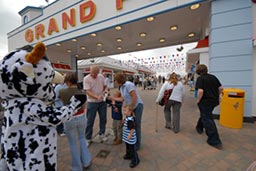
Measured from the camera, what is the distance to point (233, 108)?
11.9ft

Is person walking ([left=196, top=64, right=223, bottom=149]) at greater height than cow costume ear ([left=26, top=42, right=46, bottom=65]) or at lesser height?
lesser

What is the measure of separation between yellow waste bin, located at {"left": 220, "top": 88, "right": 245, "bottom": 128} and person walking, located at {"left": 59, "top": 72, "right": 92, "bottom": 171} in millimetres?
3726

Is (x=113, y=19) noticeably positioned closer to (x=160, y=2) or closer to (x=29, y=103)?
(x=160, y=2)

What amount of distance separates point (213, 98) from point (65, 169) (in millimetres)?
3022

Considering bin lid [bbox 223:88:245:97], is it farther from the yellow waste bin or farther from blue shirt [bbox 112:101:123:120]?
blue shirt [bbox 112:101:123:120]

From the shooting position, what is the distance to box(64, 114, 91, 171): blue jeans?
1906 millimetres

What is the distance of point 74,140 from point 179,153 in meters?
1.90

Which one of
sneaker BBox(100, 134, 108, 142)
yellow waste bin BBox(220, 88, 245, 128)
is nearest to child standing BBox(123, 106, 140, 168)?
sneaker BBox(100, 134, 108, 142)

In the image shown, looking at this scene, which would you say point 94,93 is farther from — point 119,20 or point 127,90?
point 119,20

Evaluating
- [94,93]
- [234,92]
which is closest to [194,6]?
[234,92]

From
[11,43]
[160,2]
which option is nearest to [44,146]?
[160,2]

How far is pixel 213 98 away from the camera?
278cm

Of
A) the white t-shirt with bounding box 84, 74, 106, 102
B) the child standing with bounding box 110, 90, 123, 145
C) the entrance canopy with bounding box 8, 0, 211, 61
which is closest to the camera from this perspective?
the white t-shirt with bounding box 84, 74, 106, 102

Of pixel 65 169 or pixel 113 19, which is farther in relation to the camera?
pixel 113 19
